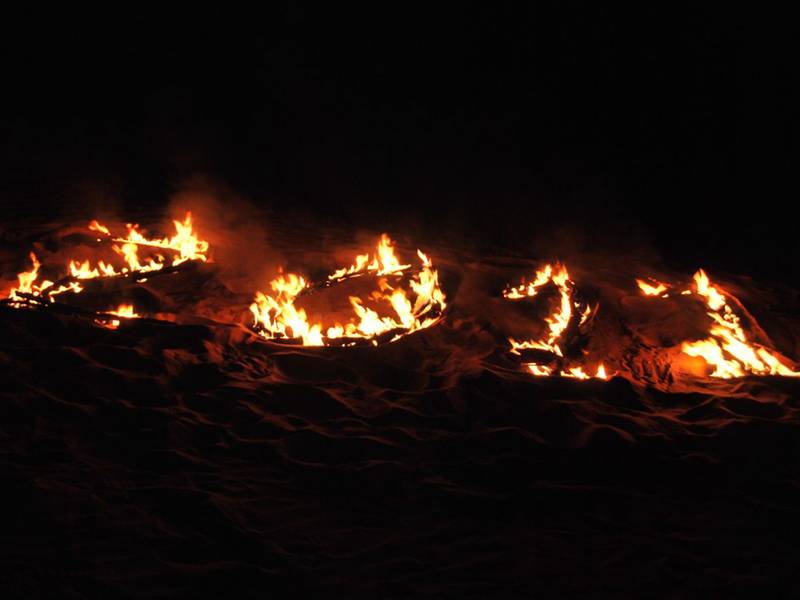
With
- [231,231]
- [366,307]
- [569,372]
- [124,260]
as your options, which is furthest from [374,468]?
[231,231]

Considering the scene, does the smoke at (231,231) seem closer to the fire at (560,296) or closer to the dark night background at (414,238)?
the dark night background at (414,238)

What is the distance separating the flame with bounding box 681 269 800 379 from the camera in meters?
5.60

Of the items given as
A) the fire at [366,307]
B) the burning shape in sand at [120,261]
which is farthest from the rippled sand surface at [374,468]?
the burning shape in sand at [120,261]

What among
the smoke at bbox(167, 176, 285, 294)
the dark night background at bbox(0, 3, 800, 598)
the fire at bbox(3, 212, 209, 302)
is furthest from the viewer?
the smoke at bbox(167, 176, 285, 294)

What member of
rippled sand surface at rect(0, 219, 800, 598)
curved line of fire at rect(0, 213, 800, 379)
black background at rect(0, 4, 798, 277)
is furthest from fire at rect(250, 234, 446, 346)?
black background at rect(0, 4, 798, 277)

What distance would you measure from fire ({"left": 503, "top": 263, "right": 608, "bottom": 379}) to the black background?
11.5 ft

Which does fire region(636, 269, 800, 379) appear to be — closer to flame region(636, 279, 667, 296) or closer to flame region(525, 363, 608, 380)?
flame region(636, 279, 667, 296)

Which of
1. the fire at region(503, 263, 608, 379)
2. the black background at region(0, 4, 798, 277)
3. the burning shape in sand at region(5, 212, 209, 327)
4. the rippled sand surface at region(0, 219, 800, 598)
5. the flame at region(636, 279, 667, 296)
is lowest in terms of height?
the rippled sand surface at region(0, 219, 800, 598)

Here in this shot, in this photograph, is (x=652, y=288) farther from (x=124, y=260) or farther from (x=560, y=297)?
(x=124, y=260)

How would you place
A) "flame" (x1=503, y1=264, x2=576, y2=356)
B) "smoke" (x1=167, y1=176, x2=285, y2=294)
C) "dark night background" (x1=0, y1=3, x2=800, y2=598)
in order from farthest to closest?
1. "smoke" (x1=167, y1=176, x2=285, y2=294)
2. "flame" (x1=503, y1=264, x2=576, y2=356)
3. "dark night background" (x1=0, y1=3, x2=800, y2=598)

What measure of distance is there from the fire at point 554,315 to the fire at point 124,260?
10.5 feet

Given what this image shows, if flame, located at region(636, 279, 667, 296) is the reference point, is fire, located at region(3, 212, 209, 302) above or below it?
above

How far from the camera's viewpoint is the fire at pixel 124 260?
5977mm

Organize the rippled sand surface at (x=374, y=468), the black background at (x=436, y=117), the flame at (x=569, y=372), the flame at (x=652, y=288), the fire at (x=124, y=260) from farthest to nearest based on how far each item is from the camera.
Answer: the black background at (x=436, y=117)
the flame at (x=652, y=288)
the fire at (x=124, y=260)
the flame at (x=569, y=372)
the rippled sand surface at (x=374, y=468)
